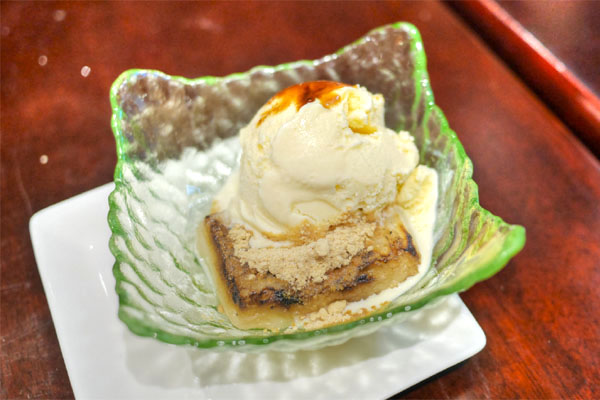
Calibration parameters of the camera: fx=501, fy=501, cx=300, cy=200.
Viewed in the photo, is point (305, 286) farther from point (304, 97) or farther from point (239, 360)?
point (304, 97)

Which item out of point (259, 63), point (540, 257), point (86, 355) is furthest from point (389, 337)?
point (259, 63)

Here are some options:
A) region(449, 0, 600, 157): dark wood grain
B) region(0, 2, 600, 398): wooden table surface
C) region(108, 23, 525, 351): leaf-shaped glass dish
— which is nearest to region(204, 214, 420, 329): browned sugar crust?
region(108, 23, 525, 351): leaf-shaped glass dish

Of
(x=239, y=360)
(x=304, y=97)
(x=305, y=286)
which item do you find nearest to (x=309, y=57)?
(x=304, y=97)

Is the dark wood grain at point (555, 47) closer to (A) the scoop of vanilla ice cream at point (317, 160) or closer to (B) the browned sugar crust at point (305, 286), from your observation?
(A) the scoop of vanilla ice cream at point (317, 160)

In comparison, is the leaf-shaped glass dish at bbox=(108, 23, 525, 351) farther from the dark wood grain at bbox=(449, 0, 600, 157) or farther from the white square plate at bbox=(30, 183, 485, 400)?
the dark wood grain at bbox=(449, 0, 600, 157)

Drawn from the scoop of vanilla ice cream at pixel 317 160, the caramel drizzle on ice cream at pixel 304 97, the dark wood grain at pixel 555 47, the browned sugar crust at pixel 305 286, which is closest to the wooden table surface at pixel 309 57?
the dark wood grain at pixel 555 47

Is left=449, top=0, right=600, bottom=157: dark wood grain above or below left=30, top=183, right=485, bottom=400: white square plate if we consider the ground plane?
above
